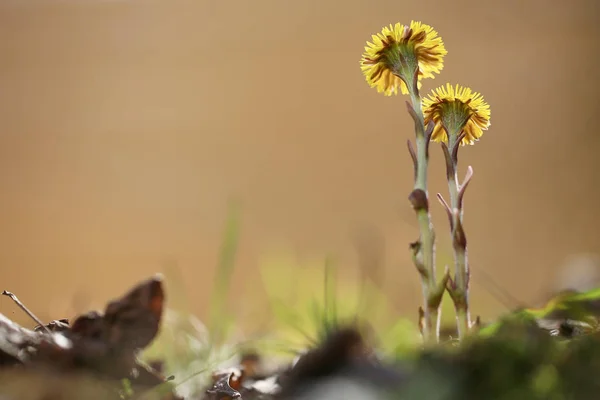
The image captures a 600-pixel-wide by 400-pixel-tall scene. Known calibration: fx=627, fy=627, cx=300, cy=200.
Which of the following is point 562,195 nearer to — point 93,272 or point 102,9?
point 93,272

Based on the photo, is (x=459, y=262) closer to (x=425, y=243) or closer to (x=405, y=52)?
(x=425, y=243)

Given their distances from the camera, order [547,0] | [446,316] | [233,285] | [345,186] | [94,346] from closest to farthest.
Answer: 1. [94,346]
2. [446,316]
3. [233,285]
4. [345,186]
5. [547,0]

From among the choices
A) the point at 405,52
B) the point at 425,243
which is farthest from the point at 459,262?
the point at 405,52

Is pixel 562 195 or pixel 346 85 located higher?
pixel 346 85

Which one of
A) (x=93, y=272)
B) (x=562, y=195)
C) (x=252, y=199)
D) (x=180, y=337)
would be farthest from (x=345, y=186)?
(x=180, y=337)

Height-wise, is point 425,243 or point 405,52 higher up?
point 405,52
